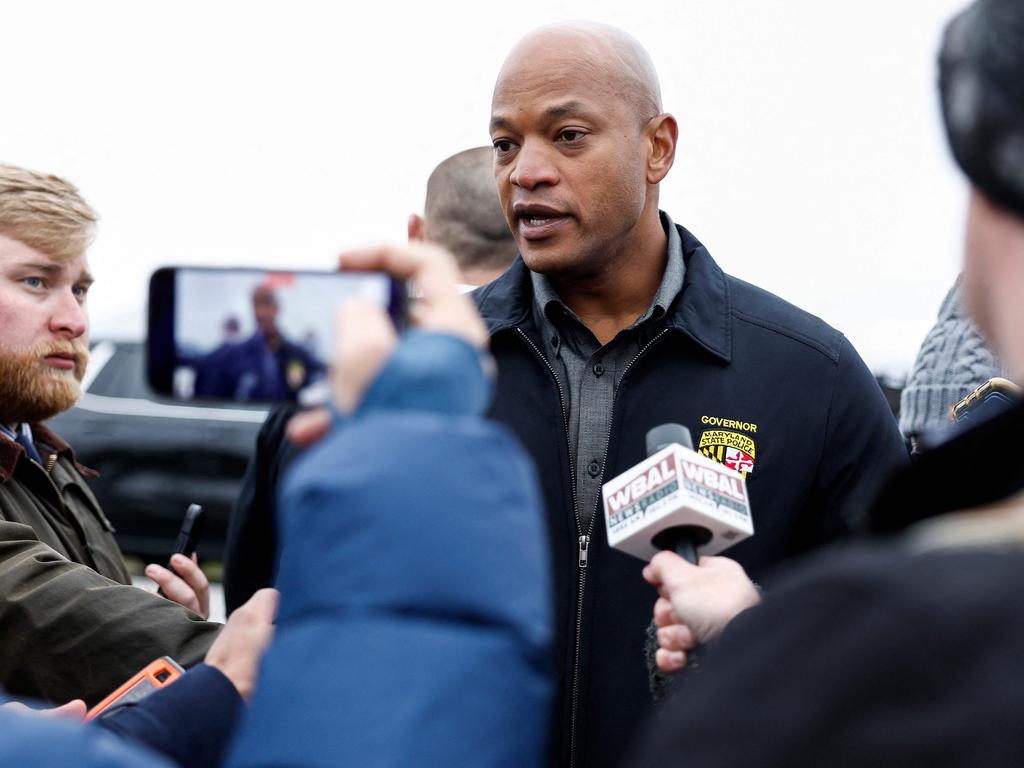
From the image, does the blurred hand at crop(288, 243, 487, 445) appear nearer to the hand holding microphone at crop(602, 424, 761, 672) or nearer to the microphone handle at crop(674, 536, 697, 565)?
A: the hand holding microphone at crop(602, 424, 761, 672)

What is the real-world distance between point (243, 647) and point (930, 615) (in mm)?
1224

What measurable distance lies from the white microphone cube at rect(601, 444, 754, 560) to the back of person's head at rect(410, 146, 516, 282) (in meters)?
2.20

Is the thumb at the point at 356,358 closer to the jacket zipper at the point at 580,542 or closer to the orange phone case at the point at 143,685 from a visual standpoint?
the orange phone case at the point at 143,685

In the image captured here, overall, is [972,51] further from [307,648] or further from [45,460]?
[45,460]

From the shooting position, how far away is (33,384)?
3.31 meters

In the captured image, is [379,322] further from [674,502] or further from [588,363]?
[588,363]

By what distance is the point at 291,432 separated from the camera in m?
1.27

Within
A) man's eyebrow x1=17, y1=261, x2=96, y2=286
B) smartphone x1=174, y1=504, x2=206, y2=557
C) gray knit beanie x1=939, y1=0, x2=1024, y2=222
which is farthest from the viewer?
man's eyebrow x1=17, y1=261, x2=96, y2=286

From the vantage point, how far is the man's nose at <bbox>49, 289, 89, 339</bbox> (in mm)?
3395

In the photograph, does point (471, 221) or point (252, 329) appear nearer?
point (252, 329)

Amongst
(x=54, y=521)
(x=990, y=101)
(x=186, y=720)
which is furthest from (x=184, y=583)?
(x=990, y=101)

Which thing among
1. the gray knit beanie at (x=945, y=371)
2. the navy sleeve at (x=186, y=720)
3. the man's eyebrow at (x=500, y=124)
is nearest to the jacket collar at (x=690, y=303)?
the man's eyebrow at (x=500, y=124)

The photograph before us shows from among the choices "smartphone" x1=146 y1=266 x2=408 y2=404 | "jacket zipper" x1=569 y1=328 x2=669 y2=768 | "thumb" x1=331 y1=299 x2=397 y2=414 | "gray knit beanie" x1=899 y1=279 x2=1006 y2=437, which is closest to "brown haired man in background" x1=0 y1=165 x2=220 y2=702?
"jacket zipper" x1=569 y1=328 x2=669 y2=768

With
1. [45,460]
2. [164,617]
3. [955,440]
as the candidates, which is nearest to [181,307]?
[955,440]
